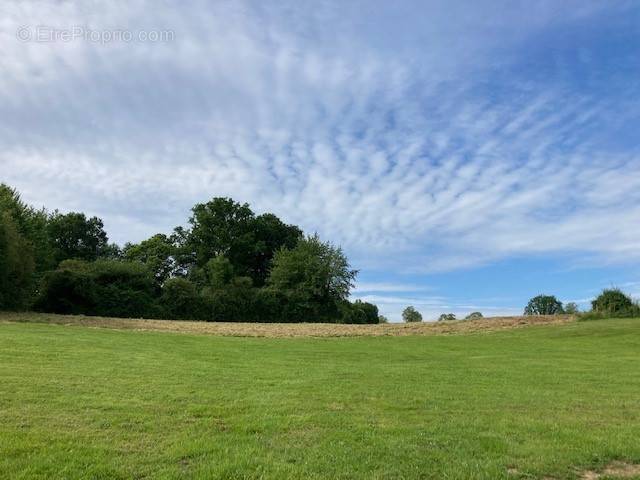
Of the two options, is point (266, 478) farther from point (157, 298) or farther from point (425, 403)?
point (157, 298)

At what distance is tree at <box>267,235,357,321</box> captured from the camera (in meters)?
62.6

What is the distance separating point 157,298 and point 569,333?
38.8 metres

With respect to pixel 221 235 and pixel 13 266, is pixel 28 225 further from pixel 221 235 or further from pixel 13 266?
pixel 221 235

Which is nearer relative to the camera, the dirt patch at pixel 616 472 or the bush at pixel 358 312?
the dirt patch at pixel 616 472

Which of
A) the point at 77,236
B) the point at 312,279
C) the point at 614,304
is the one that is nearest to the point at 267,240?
the point at 312,279

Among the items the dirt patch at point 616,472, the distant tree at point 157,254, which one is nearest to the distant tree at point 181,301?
the distant tree at point 157,254

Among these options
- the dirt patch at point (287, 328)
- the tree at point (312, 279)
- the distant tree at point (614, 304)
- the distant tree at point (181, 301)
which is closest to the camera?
the dirt patch at point (287, 328)

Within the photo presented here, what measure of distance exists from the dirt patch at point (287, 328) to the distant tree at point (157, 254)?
38.0 metres

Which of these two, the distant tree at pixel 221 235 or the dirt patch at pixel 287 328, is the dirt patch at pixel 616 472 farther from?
the distant tree at pixel 221 235

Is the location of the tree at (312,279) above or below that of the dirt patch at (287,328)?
above

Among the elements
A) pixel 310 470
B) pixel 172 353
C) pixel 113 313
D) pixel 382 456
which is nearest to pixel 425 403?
pixel 382 456

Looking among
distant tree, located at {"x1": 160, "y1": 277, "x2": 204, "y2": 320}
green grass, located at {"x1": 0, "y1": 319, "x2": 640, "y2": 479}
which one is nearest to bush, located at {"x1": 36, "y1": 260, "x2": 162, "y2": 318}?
distant tree, located at {"x1": 160, "y1": 277, "x2": 204, "y2": 320}

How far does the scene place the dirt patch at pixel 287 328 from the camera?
30.9 meters

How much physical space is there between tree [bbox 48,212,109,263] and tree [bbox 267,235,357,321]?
29867mm
